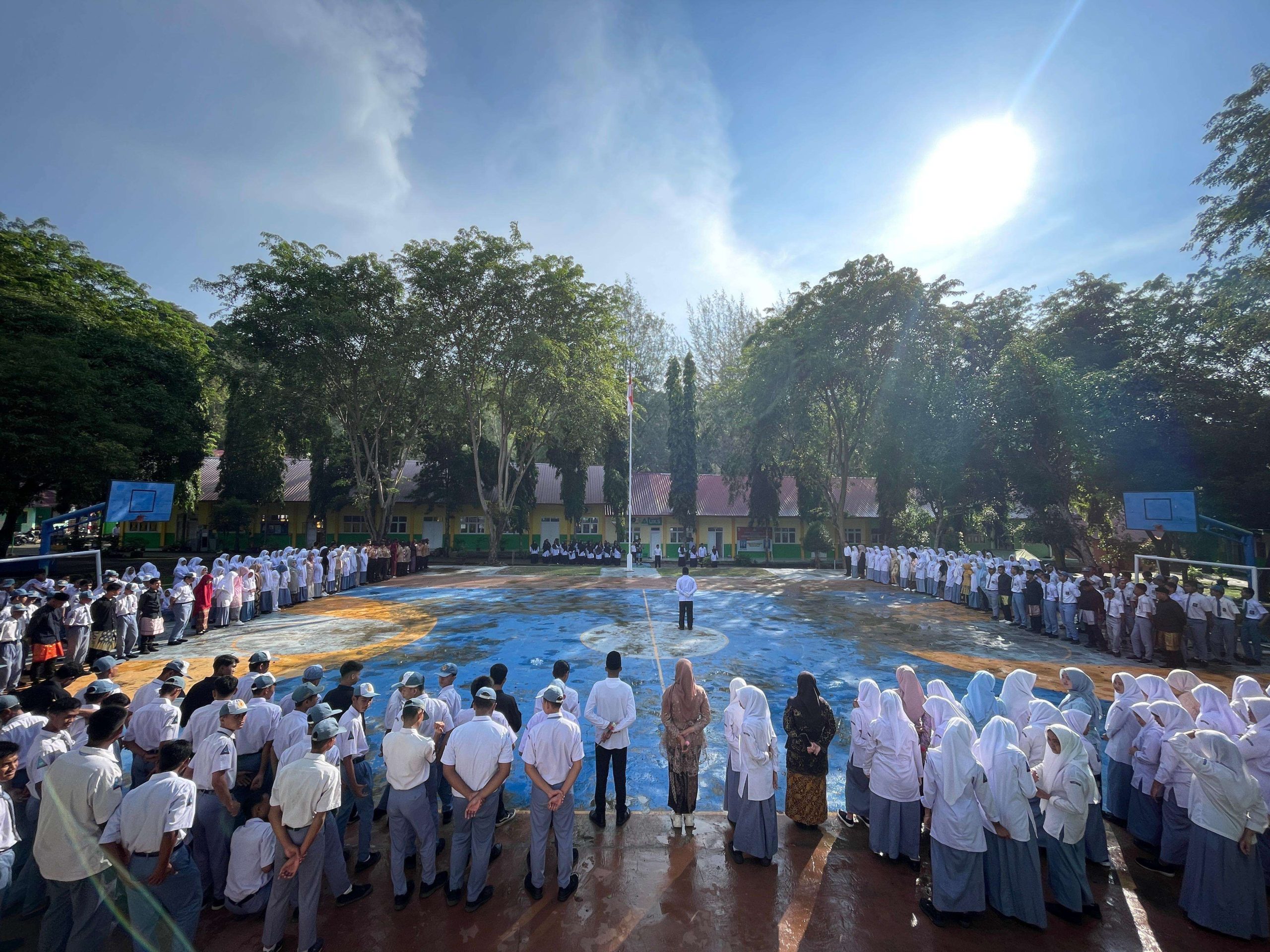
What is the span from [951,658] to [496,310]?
22969 millimetres

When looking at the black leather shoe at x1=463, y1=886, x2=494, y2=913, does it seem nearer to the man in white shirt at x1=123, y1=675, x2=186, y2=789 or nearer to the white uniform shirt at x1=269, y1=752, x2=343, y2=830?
the white uniform shirt at x1=269, y1=752, x2=343, y2=830

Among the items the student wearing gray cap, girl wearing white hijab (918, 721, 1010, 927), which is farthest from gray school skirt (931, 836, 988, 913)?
the student wearing gray cap

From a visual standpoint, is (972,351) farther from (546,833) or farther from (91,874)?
(91,874)

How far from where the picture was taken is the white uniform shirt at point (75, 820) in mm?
3480

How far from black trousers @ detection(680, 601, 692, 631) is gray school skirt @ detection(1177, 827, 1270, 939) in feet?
32.3

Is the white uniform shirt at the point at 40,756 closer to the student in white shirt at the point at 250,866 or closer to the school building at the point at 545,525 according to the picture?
the student in white shirt at the point at 250,866

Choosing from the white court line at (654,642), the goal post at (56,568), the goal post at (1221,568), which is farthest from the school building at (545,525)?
the white court line at (654,642)

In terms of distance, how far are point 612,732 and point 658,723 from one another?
8.78ft

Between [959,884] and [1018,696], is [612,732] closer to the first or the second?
[959,884]

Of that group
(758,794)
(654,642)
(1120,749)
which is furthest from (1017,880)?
(654,642)

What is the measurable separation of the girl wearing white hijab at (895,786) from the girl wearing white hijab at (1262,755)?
2488mm

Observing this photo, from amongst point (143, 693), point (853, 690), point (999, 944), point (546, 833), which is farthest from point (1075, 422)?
point (143, 693)

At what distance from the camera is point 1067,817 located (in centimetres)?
413

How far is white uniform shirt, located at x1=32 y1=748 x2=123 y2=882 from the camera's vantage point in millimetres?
3480
